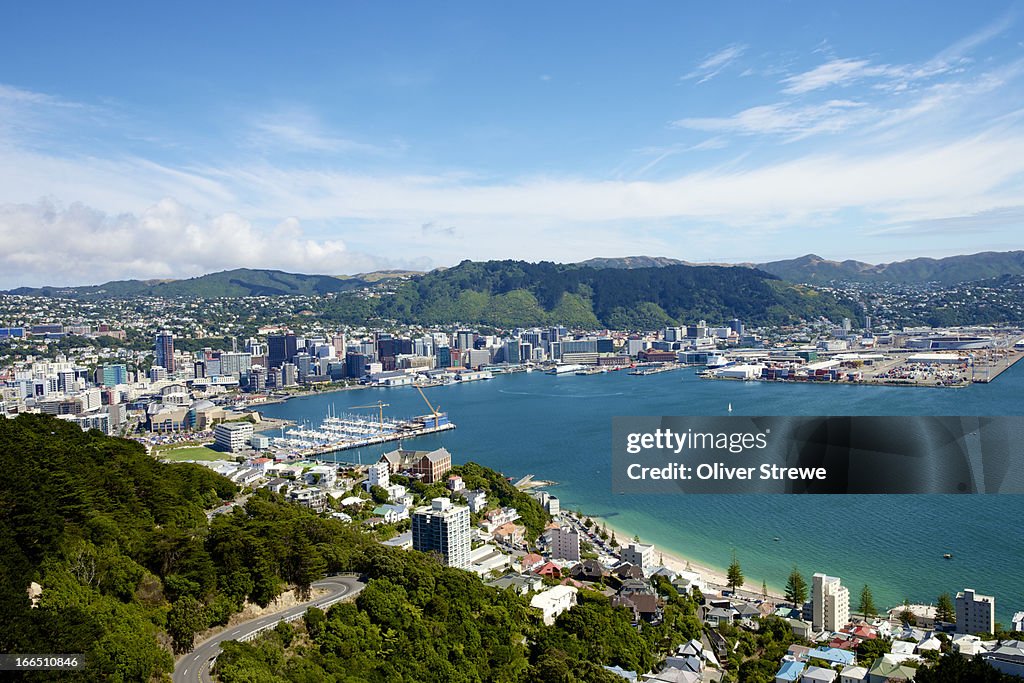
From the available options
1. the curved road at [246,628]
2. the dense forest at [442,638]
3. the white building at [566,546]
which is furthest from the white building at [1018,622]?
the curved road at [246,628]

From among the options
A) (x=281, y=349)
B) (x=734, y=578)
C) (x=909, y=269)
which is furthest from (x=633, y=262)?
(x=734, y=578)

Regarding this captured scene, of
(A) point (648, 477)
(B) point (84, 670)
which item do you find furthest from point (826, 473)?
(B) point (84, 670)

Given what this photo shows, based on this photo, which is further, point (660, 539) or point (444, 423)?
point (444, 423)

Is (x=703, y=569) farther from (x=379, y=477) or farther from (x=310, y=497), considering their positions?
(x=310, y=497)

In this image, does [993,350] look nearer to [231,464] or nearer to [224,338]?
[231,464]

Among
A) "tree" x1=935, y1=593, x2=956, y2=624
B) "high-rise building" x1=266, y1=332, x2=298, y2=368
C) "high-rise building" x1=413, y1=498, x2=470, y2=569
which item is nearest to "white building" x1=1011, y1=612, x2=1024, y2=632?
"tree" x1=935, y1=593, x2=956, y2=624

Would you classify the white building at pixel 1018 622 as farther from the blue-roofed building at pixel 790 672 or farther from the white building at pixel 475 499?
the white building at pixel 475 499

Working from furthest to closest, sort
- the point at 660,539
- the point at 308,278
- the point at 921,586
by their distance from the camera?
the point at 308,278
the point at 660,539
the point at 921,586
